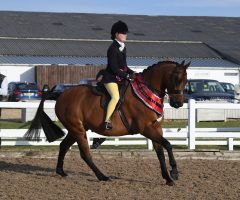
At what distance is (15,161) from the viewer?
13.5m

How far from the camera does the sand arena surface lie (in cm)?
954

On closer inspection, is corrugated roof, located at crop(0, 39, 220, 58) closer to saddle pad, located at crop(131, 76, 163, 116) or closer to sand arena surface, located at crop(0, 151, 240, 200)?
sand arena surface, located at crop(0, 151, 240, 200)

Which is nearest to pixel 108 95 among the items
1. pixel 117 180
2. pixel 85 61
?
pixel 117 180

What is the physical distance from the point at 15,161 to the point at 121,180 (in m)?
3.27

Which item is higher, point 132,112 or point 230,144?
point 132,112

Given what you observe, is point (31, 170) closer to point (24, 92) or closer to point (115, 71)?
point (115, 71)

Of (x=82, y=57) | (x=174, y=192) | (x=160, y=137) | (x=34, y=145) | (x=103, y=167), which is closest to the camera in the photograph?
(x=174, y=192)

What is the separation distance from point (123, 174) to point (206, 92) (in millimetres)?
18793

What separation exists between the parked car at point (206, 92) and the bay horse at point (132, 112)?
1711 cm

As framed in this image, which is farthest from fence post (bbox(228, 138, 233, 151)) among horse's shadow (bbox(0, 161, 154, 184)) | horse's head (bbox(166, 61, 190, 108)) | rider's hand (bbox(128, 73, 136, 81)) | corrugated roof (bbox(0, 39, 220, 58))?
corrugated roof (bbox(0, 39, 220, 58))

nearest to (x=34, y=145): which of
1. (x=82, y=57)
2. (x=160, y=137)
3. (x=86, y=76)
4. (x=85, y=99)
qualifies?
(x=85, y=99)

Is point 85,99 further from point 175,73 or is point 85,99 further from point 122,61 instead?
point 175,73

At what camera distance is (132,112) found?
1084 cm

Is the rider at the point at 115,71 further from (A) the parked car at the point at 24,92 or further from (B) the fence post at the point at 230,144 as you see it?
(A) the parked car at the point at 24,92
